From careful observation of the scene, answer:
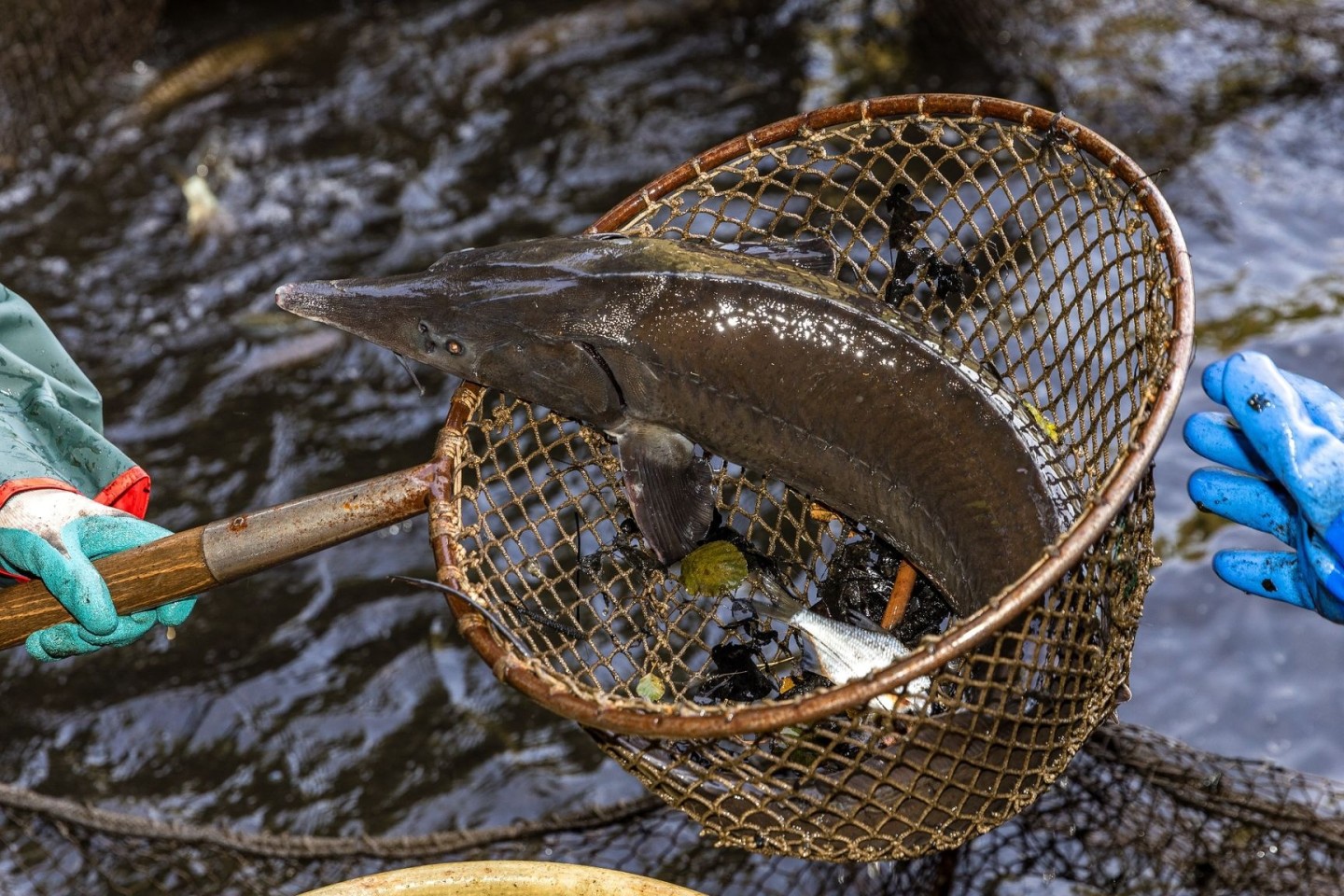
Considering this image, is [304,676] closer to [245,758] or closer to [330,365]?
[245,758]

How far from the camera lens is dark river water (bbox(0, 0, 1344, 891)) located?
393 cm

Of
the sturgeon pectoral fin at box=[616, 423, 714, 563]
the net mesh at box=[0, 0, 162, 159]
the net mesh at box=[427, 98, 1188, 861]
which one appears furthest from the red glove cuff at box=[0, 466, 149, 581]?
the net mesh at box=[0, 0, 162, 159]

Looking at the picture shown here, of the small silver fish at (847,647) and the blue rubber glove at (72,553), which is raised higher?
the blue rubber glove at (72,553)

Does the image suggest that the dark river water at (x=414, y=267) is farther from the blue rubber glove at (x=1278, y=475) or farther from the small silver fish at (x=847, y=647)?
the small silver fish at (x=847, y=647)

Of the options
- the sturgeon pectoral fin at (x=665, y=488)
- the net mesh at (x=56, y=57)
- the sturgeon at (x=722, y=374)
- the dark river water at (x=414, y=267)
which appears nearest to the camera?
the sturgeon at (x=722, y=374)

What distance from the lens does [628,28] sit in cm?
789

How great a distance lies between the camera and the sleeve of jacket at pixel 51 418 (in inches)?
99.6

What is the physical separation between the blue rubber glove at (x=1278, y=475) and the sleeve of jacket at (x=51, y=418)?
7.03 feet

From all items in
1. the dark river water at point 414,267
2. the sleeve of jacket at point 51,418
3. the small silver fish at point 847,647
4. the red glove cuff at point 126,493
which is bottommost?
the dark river water at point 414,267

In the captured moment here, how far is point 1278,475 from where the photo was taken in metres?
2.23

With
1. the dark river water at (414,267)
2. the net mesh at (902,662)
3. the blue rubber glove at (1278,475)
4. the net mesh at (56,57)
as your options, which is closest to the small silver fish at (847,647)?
the net mesh at (902,662)

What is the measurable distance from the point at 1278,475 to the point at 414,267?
4.66 m

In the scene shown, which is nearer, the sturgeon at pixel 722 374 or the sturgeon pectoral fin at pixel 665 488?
the sturgeon at pixel 722 374

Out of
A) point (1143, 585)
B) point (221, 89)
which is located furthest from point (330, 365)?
point (1143, 585)
